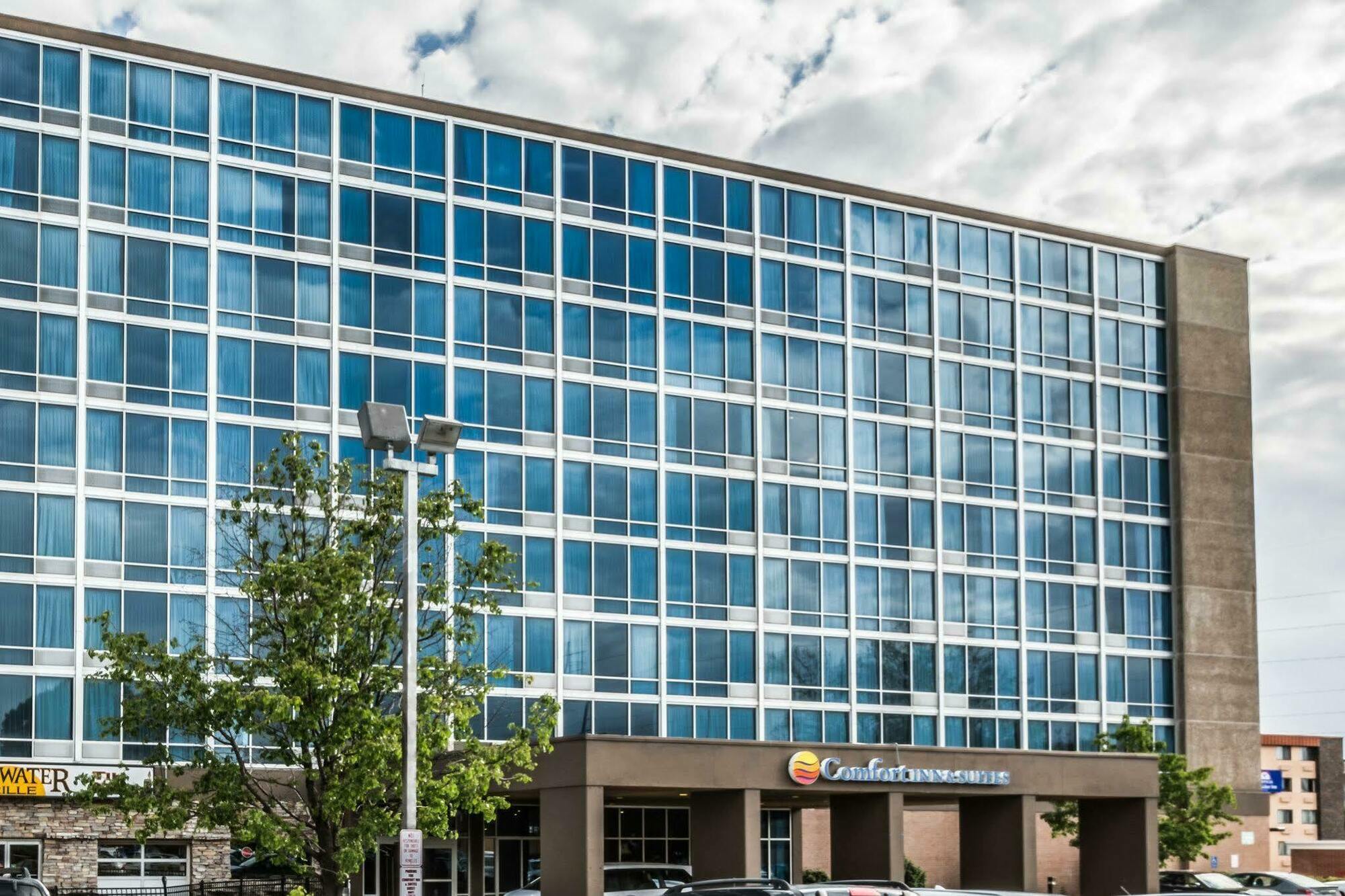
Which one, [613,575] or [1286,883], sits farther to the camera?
[613,575]

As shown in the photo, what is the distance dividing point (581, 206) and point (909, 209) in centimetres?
1206

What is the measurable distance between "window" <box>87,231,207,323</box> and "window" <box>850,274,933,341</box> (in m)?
20.2

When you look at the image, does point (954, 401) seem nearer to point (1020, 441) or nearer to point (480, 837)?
Answer: point (1020, 441)

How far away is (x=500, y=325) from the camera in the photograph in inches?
1912

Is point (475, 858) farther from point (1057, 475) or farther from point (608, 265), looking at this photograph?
point (1057, 475)

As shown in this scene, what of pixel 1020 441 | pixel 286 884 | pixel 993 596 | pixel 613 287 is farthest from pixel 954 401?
pixel 286 884

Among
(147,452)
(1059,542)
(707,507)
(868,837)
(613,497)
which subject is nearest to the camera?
(868,837)

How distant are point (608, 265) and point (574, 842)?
1871cm

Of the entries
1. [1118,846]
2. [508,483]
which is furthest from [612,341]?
[1118,846]

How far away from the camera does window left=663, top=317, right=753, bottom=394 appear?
2012 inches

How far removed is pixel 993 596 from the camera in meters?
55.8

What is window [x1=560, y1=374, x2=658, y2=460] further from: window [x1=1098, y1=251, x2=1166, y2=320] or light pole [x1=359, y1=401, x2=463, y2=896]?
light pole [x1=359, y1=401, x2=463, y2=896]

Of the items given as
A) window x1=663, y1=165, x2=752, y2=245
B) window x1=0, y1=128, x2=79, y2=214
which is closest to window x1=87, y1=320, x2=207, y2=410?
window x1=0, y1=128, x2=79, y2=214

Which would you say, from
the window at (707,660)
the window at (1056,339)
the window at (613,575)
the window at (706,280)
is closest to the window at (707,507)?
the window at (613,575)
